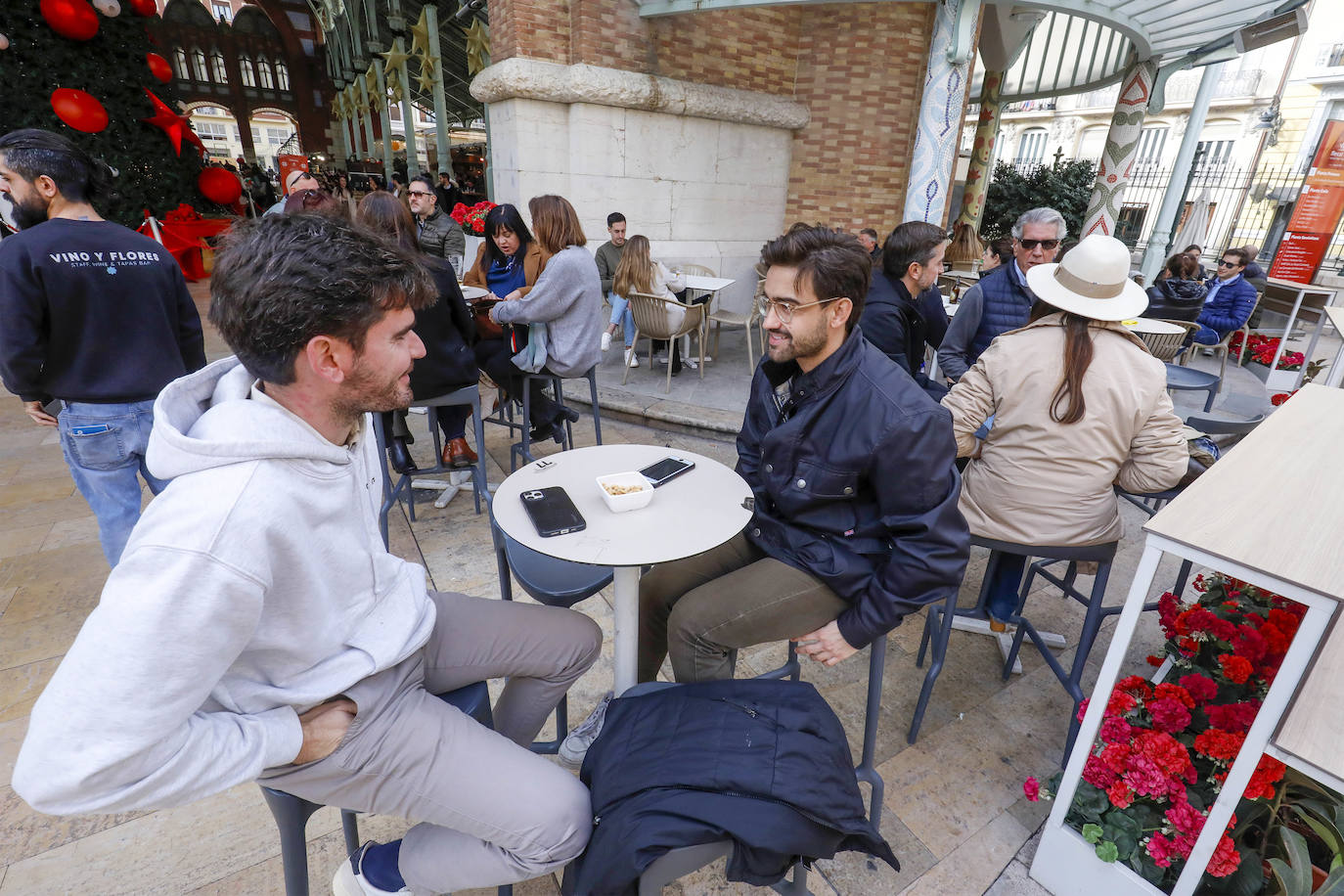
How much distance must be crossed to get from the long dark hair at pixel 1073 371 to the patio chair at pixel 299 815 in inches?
72.7

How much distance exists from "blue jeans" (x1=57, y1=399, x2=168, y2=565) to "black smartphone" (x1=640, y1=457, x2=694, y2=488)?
1897 mm

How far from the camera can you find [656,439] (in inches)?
178

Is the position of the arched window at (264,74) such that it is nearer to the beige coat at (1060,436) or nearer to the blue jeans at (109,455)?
the blue jeans at (109,455)

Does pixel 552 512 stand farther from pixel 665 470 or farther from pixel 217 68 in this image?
pixel 217 68

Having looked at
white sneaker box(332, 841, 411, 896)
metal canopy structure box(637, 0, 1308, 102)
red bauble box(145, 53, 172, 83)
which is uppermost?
metal canopy structure box(637, 0, 1308, 102)

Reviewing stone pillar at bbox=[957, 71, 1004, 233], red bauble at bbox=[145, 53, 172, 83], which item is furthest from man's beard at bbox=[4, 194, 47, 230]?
stone pillar at bbox=[957, 71, 1004, 233]

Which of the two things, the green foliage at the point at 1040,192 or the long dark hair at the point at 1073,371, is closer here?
the long dark hair at the point at 1073,371

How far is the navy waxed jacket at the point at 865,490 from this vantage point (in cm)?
150

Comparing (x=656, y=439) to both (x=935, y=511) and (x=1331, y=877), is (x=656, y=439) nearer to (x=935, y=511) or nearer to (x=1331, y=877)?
(x=935, y=511)

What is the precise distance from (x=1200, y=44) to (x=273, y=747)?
10.4 m

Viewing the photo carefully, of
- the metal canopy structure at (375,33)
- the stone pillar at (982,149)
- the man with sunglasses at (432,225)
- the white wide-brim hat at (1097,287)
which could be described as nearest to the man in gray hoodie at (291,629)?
the white wide-brim hat at (1097,287)

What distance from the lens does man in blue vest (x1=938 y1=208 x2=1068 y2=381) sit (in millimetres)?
3078

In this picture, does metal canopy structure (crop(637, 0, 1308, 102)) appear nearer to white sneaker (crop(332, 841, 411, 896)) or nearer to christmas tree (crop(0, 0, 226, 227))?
white sneaker (crop(332, 841, 411, 896))

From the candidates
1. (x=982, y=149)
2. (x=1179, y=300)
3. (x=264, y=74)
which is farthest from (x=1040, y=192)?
(x=264, y=74)
